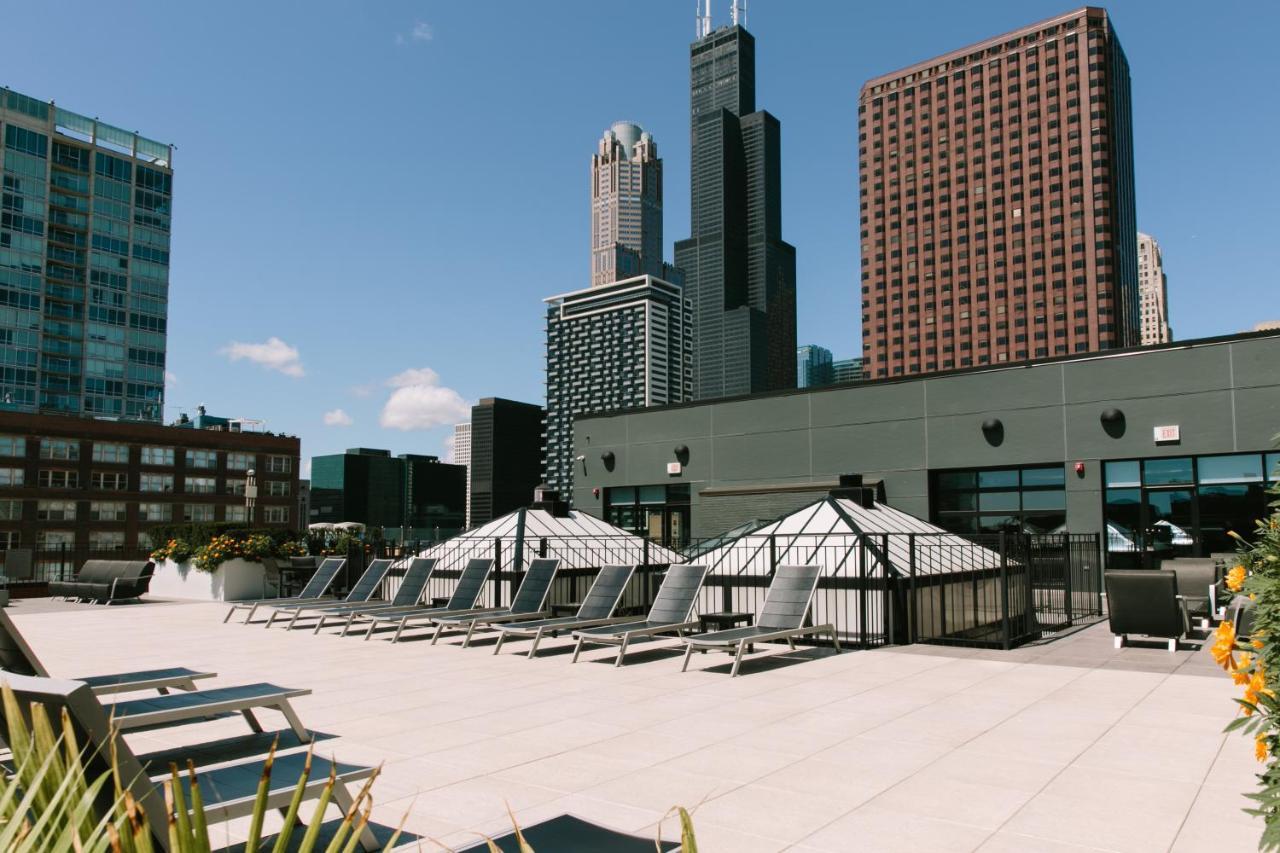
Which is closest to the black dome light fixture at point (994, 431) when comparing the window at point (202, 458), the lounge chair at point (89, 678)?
the lounge chair at point (89, 678)

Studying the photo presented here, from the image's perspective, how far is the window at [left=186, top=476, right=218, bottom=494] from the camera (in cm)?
8988

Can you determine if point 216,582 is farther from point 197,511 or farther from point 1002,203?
point 1002,203

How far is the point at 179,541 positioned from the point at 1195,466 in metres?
22.8

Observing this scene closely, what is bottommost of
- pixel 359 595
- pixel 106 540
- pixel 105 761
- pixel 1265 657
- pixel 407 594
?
pixel 106 540

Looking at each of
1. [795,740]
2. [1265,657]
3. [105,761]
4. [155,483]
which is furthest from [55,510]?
[1265,657]

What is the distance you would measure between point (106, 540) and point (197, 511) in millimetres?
8379

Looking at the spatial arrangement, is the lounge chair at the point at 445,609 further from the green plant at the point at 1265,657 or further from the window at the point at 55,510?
the window at the point at 55,510

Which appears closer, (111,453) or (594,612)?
(594,612)

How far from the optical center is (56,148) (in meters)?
108

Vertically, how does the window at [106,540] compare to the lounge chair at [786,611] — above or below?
below

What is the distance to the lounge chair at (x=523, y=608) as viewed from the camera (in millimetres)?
12500

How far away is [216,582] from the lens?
20.5 metres

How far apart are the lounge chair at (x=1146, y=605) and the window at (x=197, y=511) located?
303 ft

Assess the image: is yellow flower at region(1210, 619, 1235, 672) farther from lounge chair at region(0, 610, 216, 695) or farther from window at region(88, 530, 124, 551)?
window at region(88, 530, 124, 551)
